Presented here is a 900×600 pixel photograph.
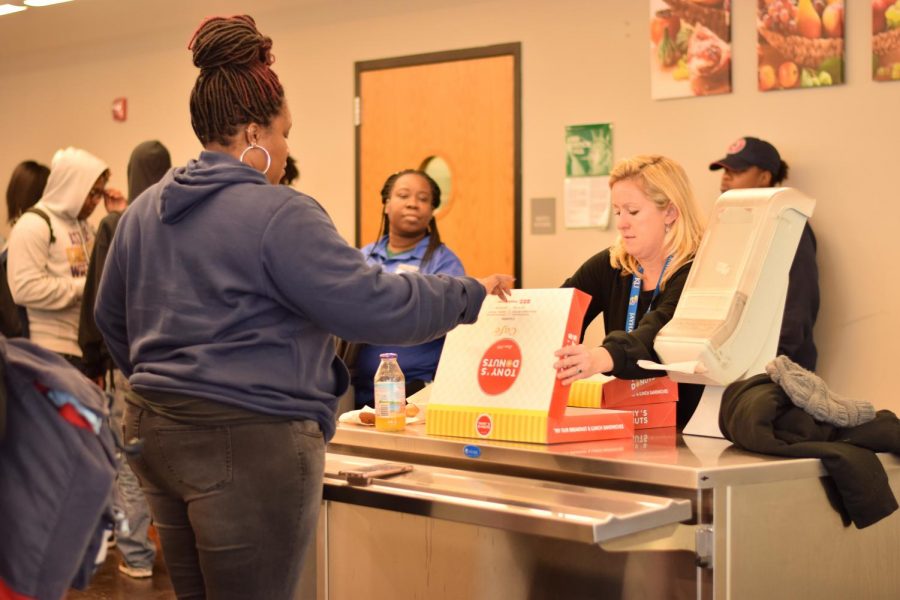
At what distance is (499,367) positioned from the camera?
7.55ft

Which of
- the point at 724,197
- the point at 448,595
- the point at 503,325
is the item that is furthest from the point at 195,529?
the point at 724,197

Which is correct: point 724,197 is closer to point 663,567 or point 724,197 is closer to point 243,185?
point 663,567

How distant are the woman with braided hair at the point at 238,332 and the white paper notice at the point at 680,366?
2.03 ft

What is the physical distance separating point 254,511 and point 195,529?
3.8 inches

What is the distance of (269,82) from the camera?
6.15 feet

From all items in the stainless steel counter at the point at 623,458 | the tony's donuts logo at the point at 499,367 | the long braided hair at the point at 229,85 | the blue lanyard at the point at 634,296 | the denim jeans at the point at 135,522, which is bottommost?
the denim jeans at the point at 135,522

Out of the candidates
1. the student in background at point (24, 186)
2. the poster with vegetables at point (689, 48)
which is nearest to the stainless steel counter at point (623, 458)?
the poster with vegetables at point (689, 48)

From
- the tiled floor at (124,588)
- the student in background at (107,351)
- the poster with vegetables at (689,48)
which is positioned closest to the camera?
the tiled floor at (124,588)

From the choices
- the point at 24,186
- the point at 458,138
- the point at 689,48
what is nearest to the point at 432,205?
the point at 458,138

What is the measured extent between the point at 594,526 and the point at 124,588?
2.74 m

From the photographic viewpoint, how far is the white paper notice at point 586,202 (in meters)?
4.84

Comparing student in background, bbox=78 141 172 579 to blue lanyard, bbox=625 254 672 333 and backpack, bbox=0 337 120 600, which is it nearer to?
blue lanyard, bbox=625 254 672 333

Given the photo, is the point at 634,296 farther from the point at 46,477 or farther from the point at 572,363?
the point at 46,477

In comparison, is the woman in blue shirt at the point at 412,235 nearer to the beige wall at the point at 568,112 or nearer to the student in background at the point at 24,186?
the beige wall at the point at 568,112
